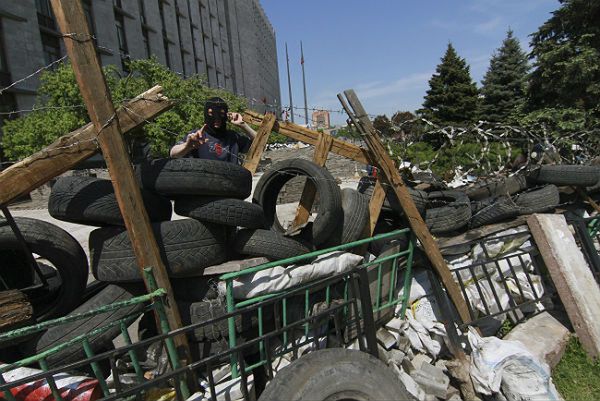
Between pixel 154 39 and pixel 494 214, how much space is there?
3404 cm

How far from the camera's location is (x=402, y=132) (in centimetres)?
432

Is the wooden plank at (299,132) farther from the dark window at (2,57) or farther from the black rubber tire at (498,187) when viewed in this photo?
the dark window at (2,57)

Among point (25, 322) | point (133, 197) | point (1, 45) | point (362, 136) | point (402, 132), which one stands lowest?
point (25, 322)

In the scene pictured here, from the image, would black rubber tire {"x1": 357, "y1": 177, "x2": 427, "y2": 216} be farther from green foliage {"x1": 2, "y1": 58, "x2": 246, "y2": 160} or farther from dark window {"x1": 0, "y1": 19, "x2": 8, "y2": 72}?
dark window {"x1": 0, "y1": 19, "x2": 8, "y2": 72}

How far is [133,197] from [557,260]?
3704mm

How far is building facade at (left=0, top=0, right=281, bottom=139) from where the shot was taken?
60.2 feet

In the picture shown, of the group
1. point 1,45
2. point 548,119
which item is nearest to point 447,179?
point 548,119

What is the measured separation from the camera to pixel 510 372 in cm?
278

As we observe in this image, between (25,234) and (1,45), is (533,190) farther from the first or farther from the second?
(1,45)

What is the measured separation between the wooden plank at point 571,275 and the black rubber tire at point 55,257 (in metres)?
4.10

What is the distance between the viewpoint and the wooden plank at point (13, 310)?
2.25 m

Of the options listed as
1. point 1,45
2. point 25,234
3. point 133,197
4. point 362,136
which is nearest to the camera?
point 133,197

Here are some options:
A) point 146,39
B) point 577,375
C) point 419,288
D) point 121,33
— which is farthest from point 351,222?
point 146,39

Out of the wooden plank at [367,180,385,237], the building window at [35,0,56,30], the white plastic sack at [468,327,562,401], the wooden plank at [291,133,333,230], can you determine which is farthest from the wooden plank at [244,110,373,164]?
the building window at [35,0,56,30]
